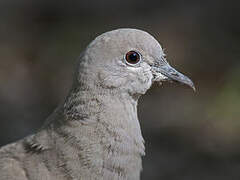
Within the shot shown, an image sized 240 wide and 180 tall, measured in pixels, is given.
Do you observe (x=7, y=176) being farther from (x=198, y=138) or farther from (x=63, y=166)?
(x=198, y=138)

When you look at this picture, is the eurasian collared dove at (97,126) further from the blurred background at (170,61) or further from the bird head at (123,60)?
the blurred background at (170,61)

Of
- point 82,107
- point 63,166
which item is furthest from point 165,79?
point 63,166

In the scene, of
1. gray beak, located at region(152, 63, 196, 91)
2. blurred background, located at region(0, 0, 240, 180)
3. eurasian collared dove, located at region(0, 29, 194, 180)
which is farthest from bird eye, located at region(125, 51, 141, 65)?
blurred background, located at region(0, 0, 240, 180)

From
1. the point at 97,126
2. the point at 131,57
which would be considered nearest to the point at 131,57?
the point at 131,57

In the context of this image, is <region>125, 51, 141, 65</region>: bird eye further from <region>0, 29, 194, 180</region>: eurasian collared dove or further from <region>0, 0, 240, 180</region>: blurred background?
<region>0, 0, 240, 180</region>: blurred background

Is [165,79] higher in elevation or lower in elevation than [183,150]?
higher

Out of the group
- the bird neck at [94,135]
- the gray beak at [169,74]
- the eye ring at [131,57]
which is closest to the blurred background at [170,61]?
the gray beak at [169,74]
